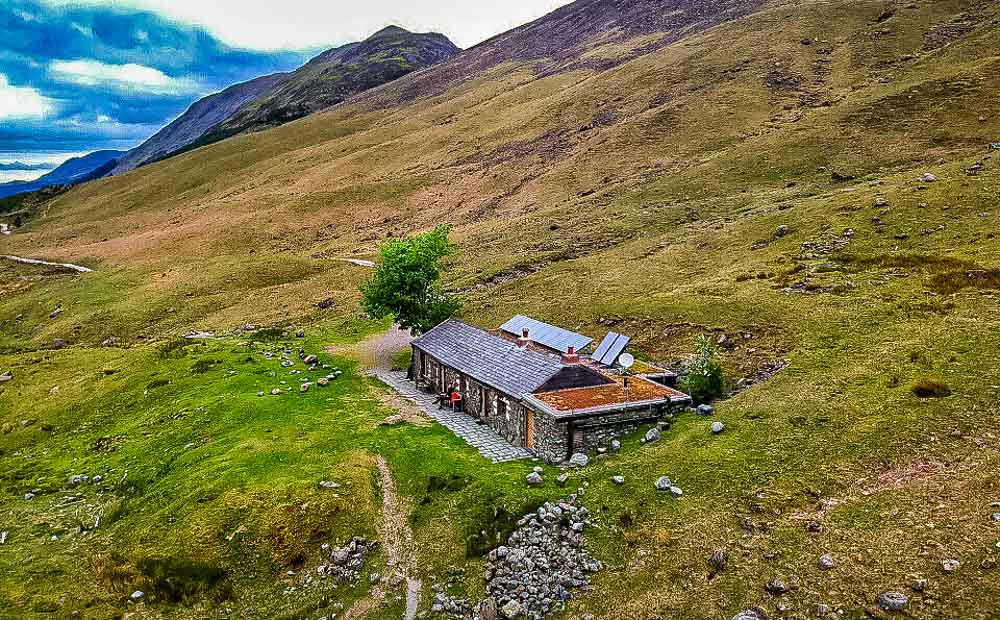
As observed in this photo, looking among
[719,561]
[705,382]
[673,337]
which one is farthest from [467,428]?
[719,561]

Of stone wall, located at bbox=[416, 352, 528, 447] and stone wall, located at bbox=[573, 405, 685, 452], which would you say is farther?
stone wall, located at bbox=[416, 352, 528, 447]

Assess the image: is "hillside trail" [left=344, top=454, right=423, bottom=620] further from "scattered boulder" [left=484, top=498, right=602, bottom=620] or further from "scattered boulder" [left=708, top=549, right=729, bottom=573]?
"scattered boulder" [left=708, top=549, right=729, bottom=573]

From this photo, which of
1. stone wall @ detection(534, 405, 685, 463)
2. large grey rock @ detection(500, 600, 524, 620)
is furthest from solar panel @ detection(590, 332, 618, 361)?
large grey rock @ detection(500, 600, 524, 620)

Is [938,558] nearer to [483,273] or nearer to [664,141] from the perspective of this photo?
[483,273]

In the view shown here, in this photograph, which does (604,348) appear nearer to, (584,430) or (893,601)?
(584,430)

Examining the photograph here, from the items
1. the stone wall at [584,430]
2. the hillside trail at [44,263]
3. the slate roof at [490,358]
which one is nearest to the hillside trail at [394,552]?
the stone wall at [584,430]

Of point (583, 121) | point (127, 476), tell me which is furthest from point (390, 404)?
point (583, 121)
